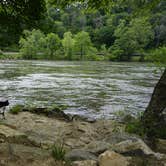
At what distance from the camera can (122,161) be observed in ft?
20.3

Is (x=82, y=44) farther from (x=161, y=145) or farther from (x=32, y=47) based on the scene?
(x=161, y=145)

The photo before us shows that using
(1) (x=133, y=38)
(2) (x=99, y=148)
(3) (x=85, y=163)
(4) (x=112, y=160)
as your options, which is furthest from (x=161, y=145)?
(1) (x=133, y=38)

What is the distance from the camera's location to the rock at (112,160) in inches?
239

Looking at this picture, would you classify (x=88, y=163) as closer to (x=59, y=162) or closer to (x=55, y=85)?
(x=59, y=162)

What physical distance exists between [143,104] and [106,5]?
9.90 meters

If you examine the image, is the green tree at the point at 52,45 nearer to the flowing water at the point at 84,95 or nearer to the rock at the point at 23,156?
the flowing water at the point at 84,95

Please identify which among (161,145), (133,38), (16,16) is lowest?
(133,38)

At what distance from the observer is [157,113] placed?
9805mm

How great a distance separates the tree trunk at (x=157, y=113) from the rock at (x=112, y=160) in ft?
11.4

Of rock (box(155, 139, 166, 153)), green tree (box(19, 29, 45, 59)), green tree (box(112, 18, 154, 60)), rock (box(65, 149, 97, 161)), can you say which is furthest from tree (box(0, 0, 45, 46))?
green tree (box(112, 18, 154, 60))

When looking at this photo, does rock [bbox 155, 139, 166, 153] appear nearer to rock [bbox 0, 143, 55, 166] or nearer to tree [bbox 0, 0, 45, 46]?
rock [bbox 0, 143, 55, 166]

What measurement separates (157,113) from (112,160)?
3986mm

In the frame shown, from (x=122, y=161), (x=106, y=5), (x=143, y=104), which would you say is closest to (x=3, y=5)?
(x=122, y=161)

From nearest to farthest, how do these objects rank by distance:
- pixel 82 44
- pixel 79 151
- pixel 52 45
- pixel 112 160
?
pixel 112 160, pixel 79 151, pixel 52 45, pixel 82 44
